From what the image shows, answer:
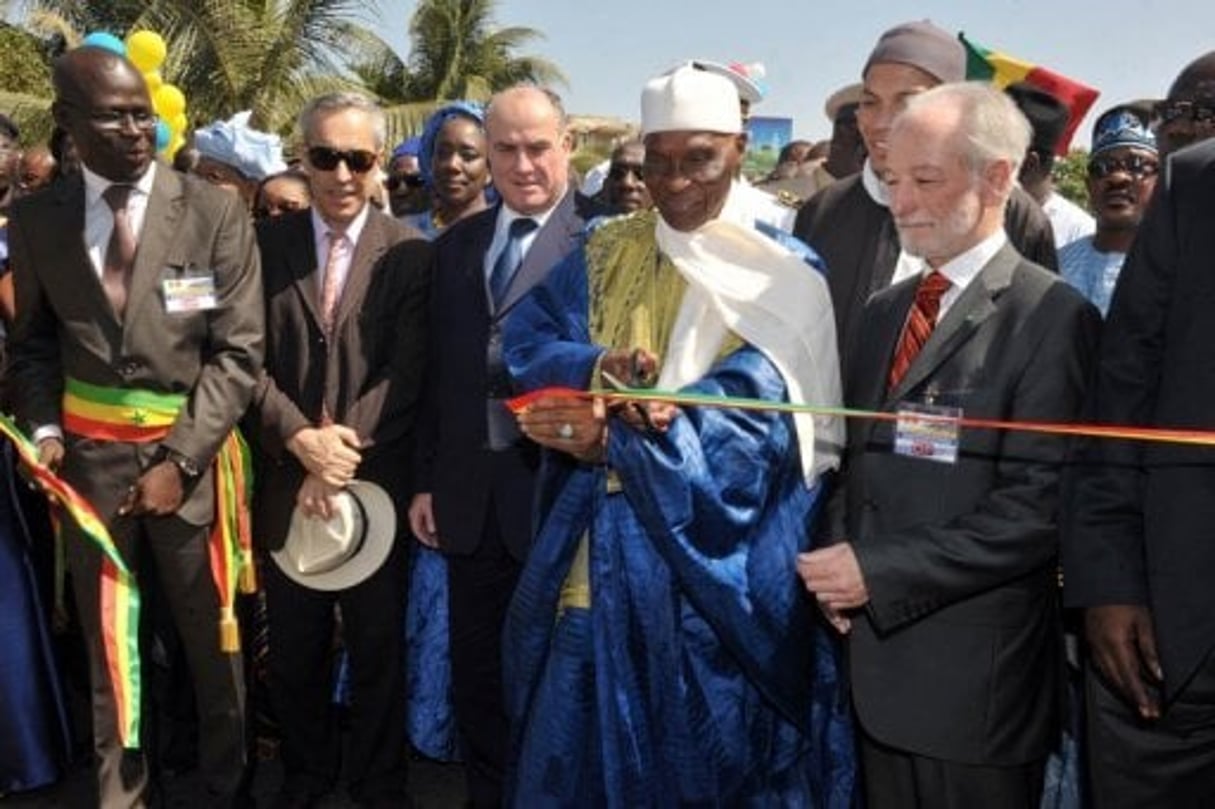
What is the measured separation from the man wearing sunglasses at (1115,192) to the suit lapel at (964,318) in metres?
1.25

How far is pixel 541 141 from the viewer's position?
11.3ft

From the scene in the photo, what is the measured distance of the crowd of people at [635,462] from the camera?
2242 mm

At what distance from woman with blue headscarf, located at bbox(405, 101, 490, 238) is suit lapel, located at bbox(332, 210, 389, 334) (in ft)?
2.11

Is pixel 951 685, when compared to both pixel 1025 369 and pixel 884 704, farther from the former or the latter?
pixel 1025 369

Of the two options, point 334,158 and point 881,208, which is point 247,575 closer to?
point 334,158

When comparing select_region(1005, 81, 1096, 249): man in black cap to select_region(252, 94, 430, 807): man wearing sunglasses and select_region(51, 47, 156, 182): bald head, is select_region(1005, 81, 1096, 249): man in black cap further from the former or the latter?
select_region(51, 47, 156, 182): bald head

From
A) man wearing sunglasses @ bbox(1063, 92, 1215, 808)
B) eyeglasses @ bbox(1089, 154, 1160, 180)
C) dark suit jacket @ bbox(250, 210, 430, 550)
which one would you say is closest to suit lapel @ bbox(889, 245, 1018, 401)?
man wearing sunglasses @ bbox(1063, 92, 1215, 808)

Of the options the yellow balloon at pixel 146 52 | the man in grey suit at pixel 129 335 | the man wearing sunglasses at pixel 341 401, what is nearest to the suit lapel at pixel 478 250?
the man wearing sunglasses at pixel 341 401

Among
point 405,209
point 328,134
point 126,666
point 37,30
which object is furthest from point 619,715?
point 37,30

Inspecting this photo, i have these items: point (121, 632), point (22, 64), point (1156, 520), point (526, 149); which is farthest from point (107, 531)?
point (22, 64)

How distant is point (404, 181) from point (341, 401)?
3275 mm

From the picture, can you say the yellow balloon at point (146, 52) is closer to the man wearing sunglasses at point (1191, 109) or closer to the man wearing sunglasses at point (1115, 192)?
the man wearing sunglasses at point (1115, 192)

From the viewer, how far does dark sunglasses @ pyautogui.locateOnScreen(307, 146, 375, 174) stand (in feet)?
11.6

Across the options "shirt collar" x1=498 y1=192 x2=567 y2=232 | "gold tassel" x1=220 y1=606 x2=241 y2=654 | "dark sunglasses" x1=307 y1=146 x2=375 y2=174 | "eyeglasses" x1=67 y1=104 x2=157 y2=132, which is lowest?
"gold tassel" x1=220 y1=606 x2=241 y2=654
